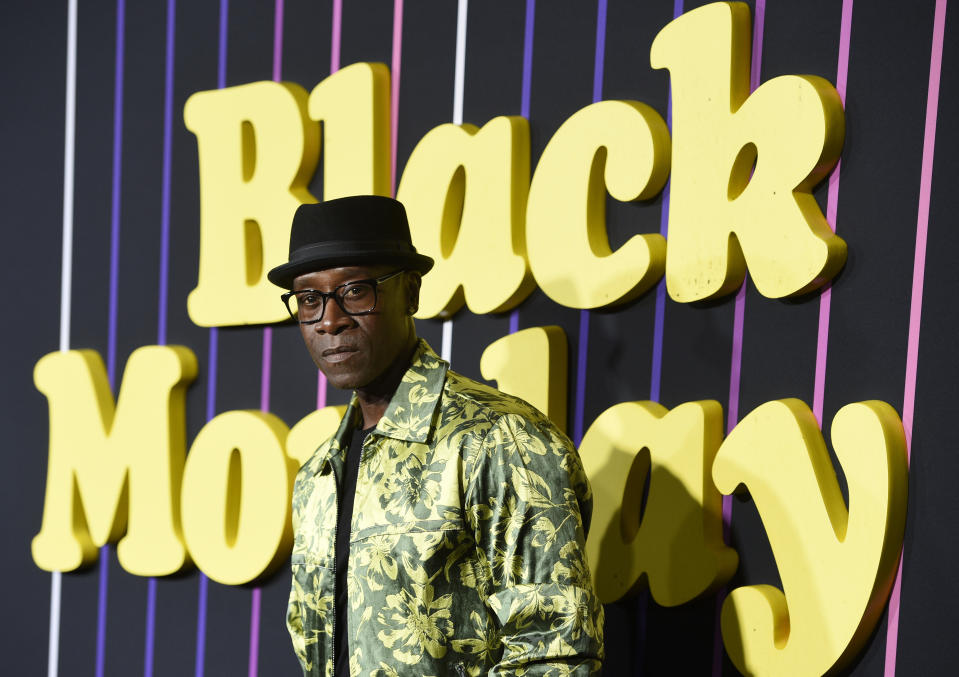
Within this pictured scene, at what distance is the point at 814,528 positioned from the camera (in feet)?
6.60

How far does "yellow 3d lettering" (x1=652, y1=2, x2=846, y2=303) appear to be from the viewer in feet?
6.71

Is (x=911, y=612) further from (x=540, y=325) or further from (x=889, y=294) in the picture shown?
(x=540, y=325)

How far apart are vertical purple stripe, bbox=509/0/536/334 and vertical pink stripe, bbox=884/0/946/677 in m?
0.96

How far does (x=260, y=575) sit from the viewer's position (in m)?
2.93

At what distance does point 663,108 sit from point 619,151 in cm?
14

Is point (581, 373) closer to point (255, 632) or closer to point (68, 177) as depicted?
point (255, 632)

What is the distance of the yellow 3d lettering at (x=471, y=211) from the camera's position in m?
2.53

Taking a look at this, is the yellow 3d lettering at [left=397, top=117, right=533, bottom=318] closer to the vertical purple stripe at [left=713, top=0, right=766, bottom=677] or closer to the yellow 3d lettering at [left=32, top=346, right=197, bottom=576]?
the vertical purple stripe at [left=713, top=0, right=766, bottom=677]

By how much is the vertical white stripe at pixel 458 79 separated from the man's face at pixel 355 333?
79 centimetres

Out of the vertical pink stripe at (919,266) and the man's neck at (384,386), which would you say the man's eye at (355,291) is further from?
the vertical pink stripe at (919,266)

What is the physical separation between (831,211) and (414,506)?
40.6 inches

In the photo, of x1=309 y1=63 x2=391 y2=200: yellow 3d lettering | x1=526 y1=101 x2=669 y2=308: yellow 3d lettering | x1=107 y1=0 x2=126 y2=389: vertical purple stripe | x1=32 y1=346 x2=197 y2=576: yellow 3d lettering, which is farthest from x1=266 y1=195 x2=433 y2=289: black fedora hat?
x1=107 y1=0 x2=126 y2=389: vertical purple stripe

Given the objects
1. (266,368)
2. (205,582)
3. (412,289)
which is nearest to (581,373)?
(412,289)

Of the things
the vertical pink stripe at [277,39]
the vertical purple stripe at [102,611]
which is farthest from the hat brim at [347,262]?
the vertical purple stripe at [102,611]
